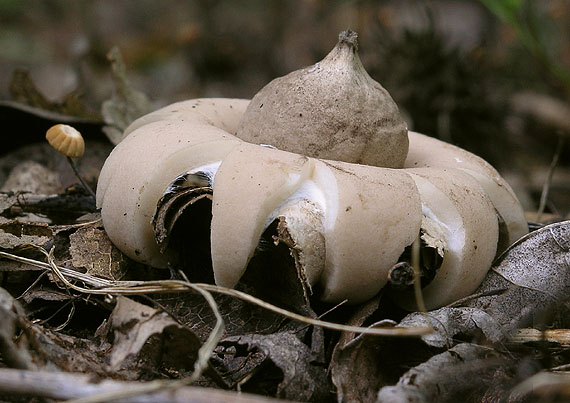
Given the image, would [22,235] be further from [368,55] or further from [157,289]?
[368,55]

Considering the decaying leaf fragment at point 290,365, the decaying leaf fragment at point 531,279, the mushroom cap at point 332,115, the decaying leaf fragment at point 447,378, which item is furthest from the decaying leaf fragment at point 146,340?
the decaying leaf fragment at point 531,279

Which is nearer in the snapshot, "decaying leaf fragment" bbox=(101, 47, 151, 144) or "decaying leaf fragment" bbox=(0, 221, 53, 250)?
"decaying leaf fragment" bbox=(0, 221, 53, 250)

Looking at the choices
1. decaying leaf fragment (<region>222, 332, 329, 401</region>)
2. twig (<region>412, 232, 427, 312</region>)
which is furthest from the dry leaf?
twig (<region>412, 232, 427, 312</region>)

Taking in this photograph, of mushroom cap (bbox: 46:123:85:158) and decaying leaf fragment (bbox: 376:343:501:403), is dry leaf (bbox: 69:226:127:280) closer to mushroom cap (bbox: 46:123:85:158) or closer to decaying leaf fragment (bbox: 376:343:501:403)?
mushroom cap (bbox: 46:123:85:158)

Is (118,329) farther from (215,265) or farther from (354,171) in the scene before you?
(354,171)

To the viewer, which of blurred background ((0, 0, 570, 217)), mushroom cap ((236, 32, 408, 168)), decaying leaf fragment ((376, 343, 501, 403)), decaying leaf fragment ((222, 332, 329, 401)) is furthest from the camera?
blurred background ((0, 0, 570, 217))

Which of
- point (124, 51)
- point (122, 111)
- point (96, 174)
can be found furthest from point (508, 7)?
point (124, 51)
